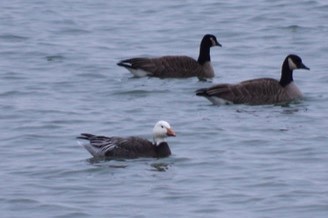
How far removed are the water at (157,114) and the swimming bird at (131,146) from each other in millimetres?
124

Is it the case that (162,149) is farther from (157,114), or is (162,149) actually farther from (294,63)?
(294,63)

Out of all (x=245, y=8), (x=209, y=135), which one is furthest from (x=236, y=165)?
(x=245, y=8)

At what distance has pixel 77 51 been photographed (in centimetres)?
2777

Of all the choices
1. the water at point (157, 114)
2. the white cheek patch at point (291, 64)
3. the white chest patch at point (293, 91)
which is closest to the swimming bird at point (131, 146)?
the water at point (157, 114)

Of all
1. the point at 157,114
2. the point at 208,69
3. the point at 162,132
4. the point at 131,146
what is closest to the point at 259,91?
the point at 157,114

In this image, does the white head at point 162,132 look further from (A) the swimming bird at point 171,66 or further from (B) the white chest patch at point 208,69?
(B) the white chest patch at point 208,69

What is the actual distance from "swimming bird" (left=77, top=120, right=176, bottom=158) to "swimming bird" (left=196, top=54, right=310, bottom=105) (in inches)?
129

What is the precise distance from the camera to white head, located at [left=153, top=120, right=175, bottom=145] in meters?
18.5

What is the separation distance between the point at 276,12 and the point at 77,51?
623 centimetres

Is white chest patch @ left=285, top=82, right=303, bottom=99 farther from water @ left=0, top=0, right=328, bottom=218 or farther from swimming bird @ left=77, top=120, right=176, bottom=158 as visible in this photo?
swimming bird @ left=77, top=120, right=176, bottom=158

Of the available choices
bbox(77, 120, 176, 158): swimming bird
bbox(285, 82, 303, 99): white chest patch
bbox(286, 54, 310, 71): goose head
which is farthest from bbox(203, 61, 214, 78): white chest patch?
bbox(77, 120, 176, 158): swimming bird

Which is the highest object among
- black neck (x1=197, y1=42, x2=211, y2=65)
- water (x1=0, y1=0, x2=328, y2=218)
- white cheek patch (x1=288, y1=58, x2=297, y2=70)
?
white cheek patch (x1=288, y1=58, x2=297, y2=70)

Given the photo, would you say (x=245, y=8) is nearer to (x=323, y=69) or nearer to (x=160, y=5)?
(x=160, y=5)

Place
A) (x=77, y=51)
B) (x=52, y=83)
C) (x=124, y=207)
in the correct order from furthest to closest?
(x=77, y=51), (x=52, y=83), (x=124, y=207)
